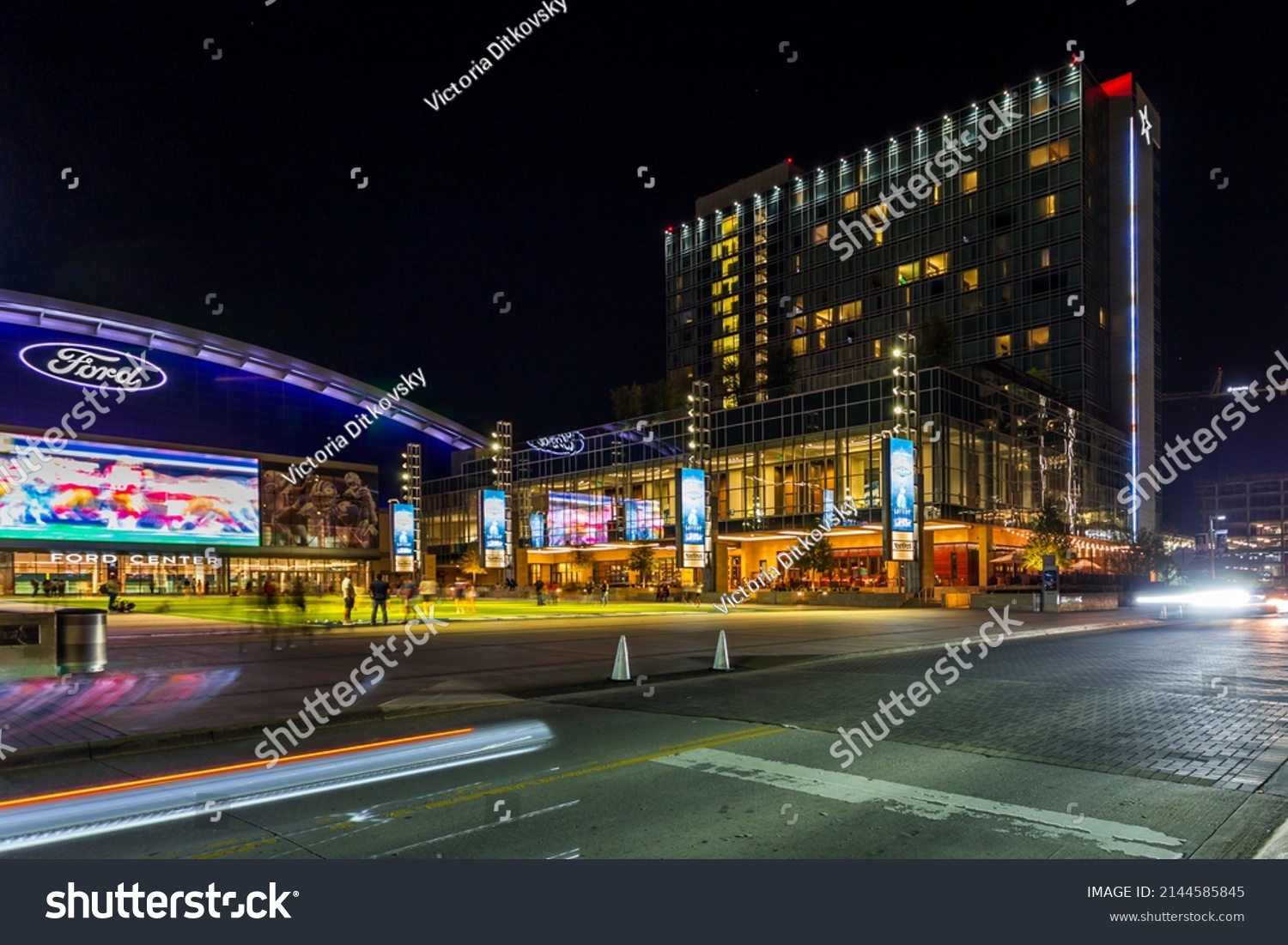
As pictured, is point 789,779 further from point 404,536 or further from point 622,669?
point 404,536

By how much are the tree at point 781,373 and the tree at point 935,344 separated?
15.2m

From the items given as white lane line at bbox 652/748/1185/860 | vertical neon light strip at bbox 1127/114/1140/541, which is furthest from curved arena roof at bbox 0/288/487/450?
white lane line at bbox 652/748/1185/860

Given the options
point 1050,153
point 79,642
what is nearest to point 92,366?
point 79,642

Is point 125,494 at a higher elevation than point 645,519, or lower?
higher

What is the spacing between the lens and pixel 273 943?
4578mm

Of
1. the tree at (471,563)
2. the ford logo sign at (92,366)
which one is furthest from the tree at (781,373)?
the ford logo sign at (92,366)

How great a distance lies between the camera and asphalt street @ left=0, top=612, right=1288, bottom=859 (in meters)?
5.93

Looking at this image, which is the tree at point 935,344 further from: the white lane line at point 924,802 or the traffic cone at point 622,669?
the white lane line at point 924,802

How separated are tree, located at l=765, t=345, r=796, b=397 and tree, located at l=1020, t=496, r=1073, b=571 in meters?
40.4

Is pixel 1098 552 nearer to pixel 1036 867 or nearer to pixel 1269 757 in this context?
pixel 1269 757

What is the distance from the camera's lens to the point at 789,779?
25.4 ft

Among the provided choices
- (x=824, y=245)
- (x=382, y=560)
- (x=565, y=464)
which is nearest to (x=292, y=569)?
(x=382, y=560)

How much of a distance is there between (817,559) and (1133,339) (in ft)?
162

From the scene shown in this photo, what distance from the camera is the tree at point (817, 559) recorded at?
176 feet
